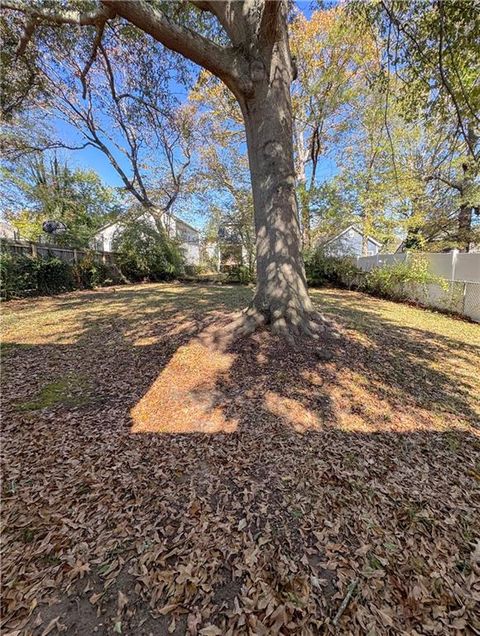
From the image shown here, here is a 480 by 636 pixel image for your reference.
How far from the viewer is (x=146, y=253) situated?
14.2 meters

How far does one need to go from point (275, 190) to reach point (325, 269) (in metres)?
9.78

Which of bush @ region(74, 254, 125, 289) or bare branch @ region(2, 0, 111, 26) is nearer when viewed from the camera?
bare branch @ region(2, 0, 111, 26)

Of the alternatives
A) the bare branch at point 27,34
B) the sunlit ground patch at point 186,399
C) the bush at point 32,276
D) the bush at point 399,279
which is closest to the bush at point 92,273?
the bush at point 32,276

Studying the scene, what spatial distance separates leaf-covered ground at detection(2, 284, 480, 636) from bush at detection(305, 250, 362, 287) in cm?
938

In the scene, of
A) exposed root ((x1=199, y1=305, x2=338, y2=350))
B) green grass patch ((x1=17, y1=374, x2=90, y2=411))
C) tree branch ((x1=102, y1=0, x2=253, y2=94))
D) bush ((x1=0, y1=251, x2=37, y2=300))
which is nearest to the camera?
green grass patch ((x1=17, y1=374, x2=90, y2=411))

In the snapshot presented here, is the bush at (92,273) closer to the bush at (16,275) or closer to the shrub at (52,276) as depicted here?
the shrub at (52,276)

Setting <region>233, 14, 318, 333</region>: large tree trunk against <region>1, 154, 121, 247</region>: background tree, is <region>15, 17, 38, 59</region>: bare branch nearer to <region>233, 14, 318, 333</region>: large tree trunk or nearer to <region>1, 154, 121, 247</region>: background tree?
<region>233, 14, 318, 333</region>: large tree trunk

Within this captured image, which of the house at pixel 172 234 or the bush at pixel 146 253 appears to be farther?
the house at pixel 172 234

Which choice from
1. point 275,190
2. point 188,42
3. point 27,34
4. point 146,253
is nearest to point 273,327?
point 275,190

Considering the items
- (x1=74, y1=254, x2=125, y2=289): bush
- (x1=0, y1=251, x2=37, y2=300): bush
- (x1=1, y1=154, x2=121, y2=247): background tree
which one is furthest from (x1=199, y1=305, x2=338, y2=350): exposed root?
(x1=1, y1=154, x2=121, y2=247): background tree

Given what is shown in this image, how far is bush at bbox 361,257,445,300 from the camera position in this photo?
27.5ft

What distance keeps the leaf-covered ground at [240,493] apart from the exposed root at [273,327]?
15cm

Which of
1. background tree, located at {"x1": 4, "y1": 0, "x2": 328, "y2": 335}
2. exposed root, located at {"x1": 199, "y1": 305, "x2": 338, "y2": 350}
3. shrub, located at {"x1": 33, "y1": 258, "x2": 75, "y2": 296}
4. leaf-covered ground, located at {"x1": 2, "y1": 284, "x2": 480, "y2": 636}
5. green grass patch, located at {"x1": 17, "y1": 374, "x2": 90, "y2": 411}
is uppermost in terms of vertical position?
background tree, located at {"x1": 4, "y1": 0, "x2": 328, "y2": 335}

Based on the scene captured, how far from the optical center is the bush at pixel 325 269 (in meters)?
12.7
